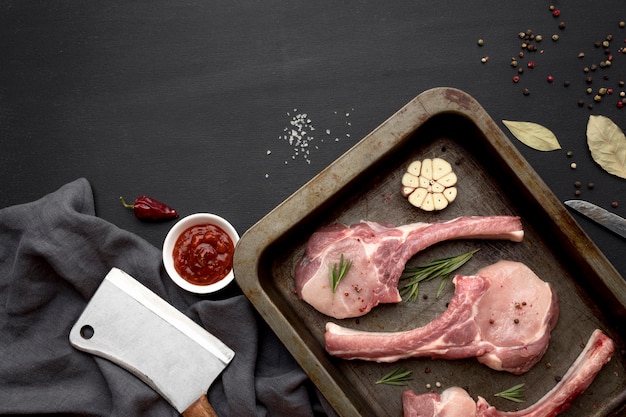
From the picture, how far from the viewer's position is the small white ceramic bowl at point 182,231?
8.43ft

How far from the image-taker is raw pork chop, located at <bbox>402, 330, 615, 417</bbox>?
2.49 metres

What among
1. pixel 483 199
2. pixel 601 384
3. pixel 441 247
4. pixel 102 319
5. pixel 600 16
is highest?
pixel 600 16

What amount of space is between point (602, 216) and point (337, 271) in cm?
135

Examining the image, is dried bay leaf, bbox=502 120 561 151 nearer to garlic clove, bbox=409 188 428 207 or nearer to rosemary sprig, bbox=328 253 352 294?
garlic clove, bbox=409 188 428 207

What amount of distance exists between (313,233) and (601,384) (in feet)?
5.16

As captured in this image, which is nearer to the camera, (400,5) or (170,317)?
(170,317)

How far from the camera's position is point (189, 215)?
9.02 feet

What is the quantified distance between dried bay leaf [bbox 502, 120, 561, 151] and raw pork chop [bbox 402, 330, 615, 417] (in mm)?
948

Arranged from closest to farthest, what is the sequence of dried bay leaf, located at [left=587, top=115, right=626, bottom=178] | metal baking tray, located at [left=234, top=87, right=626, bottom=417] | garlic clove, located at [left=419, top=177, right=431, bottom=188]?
metal baking tray, located at [left=234, top=87, right=626, bottom=417] < garlic clove, located at [left=419, top=177, right=431, bottom=188] < dried bay leaf, located at [left=587, top=115, right=626, bottom=178]

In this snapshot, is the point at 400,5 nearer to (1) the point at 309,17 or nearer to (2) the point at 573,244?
(1) the point at 309,17

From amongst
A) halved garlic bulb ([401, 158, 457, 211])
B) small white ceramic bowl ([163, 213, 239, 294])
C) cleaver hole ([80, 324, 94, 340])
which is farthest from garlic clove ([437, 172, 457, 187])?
cleaver hole ([80, 324, 94, 340])

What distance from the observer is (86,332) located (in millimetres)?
2631

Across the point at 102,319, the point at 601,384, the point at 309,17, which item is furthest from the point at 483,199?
the point at 102,319

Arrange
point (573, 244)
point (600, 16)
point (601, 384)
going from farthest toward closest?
point (600, 16) < point (601, 384) < point (573, 244)
